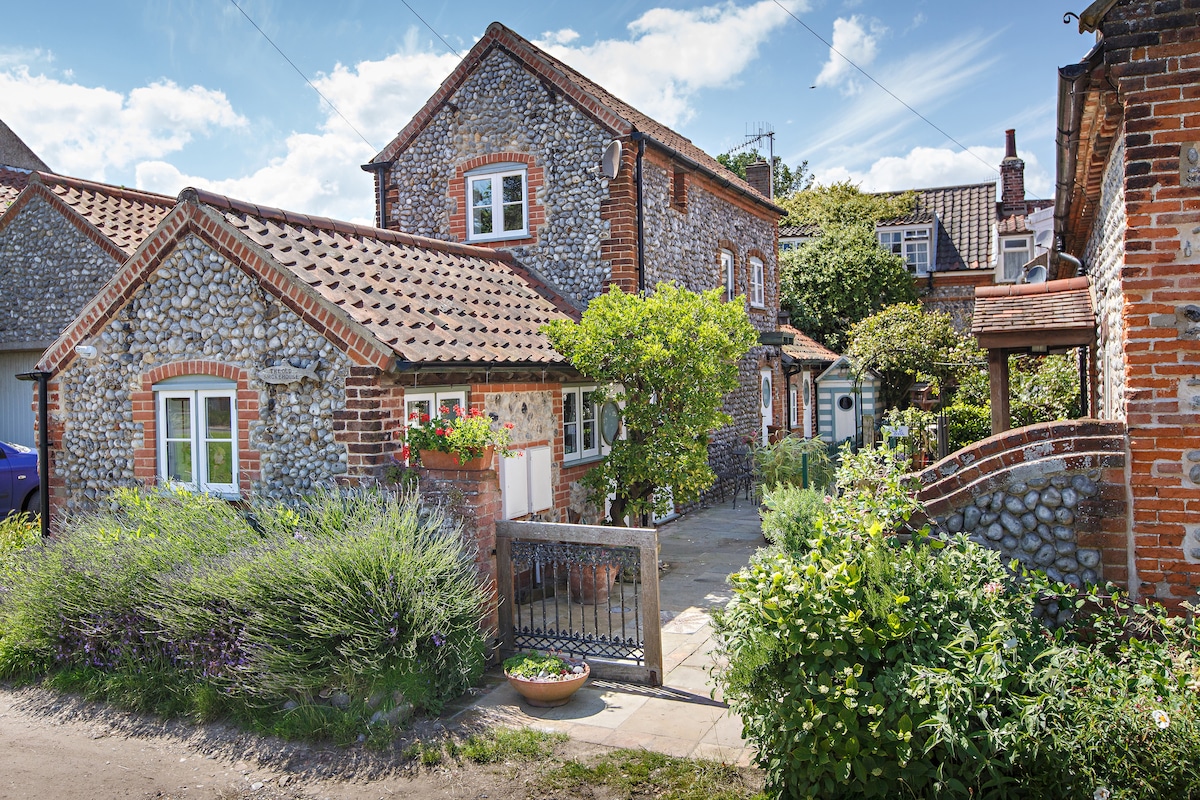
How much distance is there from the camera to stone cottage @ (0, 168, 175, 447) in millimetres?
16172

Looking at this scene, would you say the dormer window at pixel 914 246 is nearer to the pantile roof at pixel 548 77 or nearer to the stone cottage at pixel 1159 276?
the pantile roof at pixel 548 77

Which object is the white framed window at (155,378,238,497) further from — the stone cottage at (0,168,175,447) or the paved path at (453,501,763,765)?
the stone cottage at (0,168,175,447)

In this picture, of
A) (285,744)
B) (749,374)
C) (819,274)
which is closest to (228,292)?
(285,744)

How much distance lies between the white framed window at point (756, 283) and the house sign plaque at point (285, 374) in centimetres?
1193

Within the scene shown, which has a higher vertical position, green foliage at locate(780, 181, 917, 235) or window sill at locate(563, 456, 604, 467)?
green foliage at locate(780, 181, 917, 235)

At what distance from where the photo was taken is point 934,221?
97.1 feet

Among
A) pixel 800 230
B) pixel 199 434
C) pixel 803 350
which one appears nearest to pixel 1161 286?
pixel 199 434

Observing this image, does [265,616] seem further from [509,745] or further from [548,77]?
[548,77]

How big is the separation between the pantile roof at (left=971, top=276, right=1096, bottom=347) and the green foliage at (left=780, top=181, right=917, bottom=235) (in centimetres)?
2003

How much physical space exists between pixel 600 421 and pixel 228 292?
17.6ft

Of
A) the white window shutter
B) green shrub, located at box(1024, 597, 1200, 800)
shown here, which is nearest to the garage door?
the white window shutter

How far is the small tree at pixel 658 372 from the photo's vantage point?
33.4ft

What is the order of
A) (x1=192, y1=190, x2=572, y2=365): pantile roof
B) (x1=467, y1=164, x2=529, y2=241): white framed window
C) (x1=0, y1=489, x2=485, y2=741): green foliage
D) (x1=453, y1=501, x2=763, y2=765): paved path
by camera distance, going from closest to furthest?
1. (x1=453, y1=501, x2=763, y2=765): paved path
2. (x1=0, y1=489, x2=485, y2=741): green foliage
3. (x1=192, y1=190, x2=572, y2=365): pantile roof
4. (x1=467, y1=164, x2=529, y2=241): white framed window

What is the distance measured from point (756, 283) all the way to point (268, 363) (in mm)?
12501
